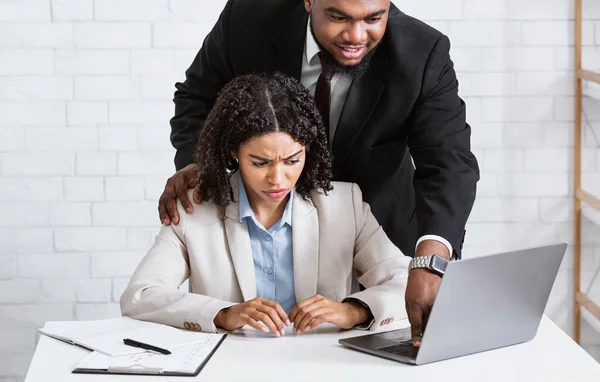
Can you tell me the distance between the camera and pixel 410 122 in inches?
84.1

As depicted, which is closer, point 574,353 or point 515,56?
point 574,353

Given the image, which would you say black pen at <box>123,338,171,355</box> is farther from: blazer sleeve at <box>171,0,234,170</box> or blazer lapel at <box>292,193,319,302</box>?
blazer sleeve at <box>171,0,234,170</box>

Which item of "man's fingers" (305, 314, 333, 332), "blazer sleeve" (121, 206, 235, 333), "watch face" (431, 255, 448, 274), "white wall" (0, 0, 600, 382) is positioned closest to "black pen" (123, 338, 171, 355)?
"blazer sleeve" (121, 206, 235, 333)

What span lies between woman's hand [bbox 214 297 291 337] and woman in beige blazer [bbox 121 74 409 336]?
4.4 inches

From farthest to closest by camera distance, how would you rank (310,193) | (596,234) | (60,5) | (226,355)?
(596,234), (60,5), (310,193), (226,355)

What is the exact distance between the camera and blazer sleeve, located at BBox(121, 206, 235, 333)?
1779mm

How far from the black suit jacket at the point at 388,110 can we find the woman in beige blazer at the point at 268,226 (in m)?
0.13

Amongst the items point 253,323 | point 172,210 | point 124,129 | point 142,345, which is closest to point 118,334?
point 142,345

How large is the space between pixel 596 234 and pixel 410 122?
5.43ft

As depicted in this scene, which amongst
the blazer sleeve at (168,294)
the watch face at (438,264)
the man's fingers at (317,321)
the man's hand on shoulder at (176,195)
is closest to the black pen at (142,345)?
the blazer sleeve at (168,294)

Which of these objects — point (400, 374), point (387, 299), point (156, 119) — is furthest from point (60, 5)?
point (400, 374)

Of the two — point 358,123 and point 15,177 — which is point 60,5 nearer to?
point 15,177

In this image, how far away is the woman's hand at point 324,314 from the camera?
173 cm

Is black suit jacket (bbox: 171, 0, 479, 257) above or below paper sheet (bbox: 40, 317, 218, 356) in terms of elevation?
above
